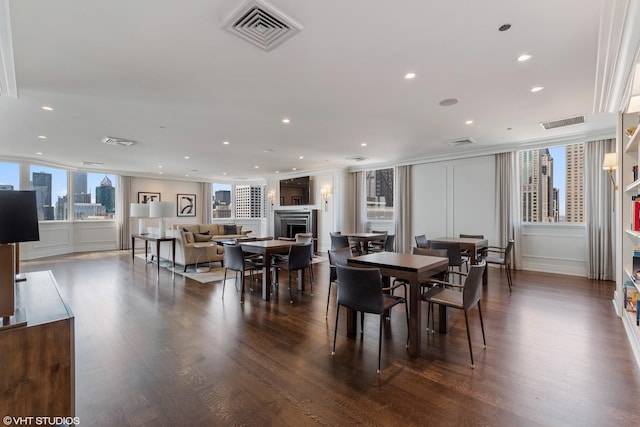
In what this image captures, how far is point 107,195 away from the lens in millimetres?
10367

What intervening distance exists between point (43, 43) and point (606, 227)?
8.43 metres

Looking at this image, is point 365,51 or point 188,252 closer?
point 365,51

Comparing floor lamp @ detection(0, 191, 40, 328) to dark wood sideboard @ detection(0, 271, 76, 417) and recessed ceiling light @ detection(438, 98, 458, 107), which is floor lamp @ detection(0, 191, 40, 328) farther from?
recessed ceiling light @ detection(438, 98, 458, 107)

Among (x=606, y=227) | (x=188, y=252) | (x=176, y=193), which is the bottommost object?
(x=188, y=252)

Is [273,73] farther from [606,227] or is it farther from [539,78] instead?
[606,227]

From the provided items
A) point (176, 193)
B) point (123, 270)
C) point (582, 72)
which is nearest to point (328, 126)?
point (582, 72)

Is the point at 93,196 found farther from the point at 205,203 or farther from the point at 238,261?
the point at 238,261

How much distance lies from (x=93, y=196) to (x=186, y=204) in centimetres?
305

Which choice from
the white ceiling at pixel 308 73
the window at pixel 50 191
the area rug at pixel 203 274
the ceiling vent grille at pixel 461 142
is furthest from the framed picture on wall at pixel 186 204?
the ceiling vent grille at pixel 461 142

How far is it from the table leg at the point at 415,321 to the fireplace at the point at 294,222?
711 centimetres

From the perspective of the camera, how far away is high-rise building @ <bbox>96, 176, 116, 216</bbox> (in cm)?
1020

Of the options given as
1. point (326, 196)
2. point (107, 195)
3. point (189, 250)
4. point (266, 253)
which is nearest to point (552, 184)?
point (326, 196)

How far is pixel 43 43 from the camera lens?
102 inches

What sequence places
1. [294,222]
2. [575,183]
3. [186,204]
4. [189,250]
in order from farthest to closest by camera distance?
[186,204] → [294,222] → [189,250] → [575,183]
